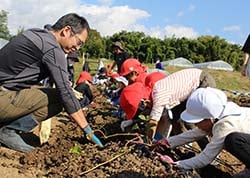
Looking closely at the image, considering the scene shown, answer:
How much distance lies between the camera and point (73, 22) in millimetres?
4309

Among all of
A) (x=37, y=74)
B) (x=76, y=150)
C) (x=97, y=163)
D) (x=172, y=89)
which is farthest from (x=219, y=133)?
(x=37, y=74)

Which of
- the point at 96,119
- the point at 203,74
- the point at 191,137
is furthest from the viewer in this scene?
the point at 96,119

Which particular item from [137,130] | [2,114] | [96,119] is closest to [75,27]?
[2,114]

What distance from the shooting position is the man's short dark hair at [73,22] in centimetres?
431

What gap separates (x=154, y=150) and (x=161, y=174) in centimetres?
52

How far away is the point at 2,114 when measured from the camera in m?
4.44

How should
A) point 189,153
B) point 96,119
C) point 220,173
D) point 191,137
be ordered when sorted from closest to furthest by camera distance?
point 191,137, point 220,173, point 189,153, point 96,119

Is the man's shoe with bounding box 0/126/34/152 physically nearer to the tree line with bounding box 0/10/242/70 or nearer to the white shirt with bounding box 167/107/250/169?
the white shirt with bounding box 167/107/250/169

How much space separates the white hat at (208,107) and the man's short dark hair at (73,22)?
144cm


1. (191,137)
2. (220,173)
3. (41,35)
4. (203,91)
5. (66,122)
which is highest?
(41,35)

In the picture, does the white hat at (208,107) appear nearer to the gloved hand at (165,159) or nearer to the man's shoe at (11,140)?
the gloved hand at (165,159)

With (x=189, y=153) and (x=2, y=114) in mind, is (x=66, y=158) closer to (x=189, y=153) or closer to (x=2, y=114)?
(x=2, y=114)

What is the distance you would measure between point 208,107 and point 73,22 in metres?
1.65

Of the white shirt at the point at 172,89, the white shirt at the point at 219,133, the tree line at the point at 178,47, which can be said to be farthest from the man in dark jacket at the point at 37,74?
the tree line at the point at 178,47
